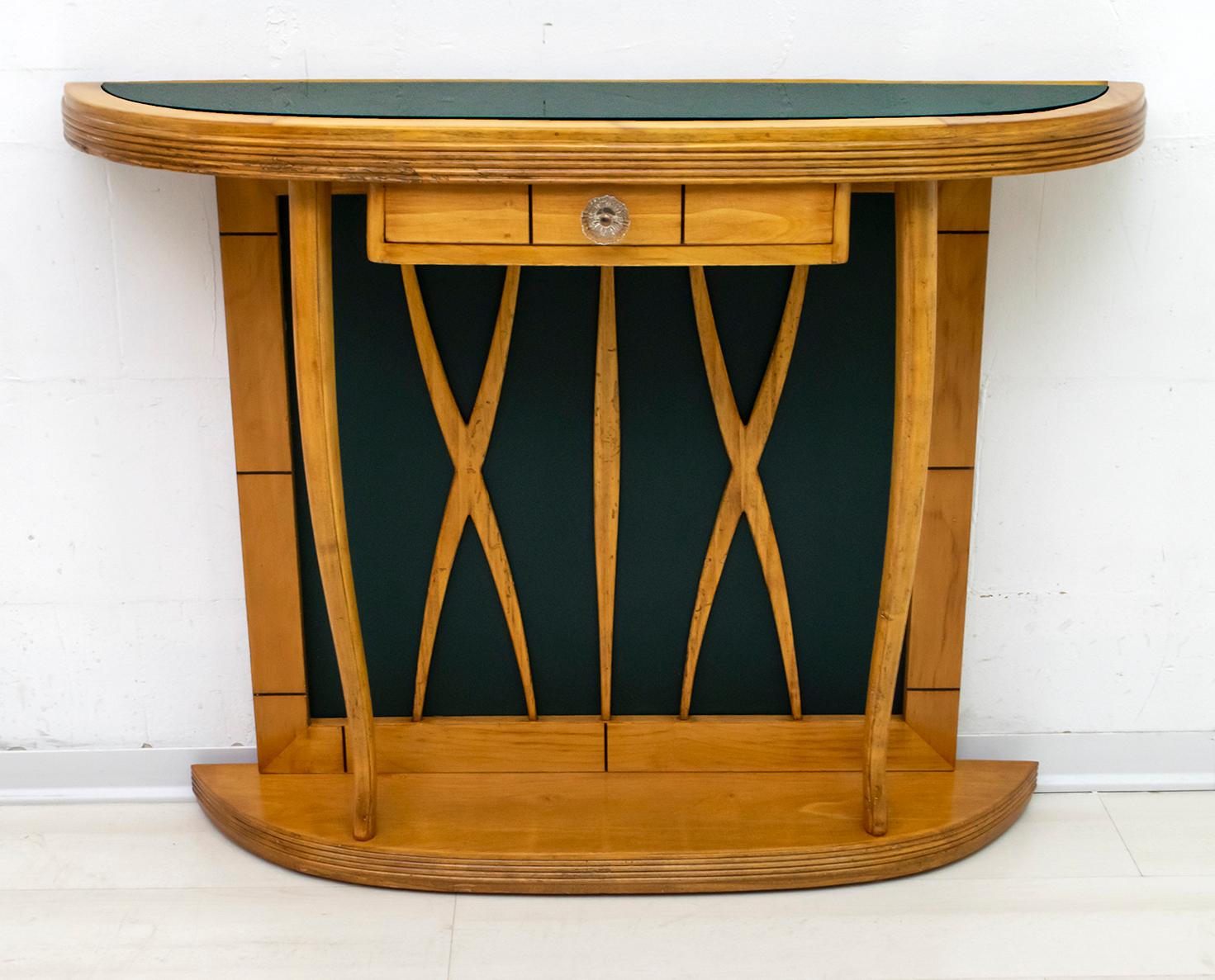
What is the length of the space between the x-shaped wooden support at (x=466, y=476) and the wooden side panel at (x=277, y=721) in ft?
0.56

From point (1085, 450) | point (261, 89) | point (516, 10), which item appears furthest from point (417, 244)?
point (1085, 450)

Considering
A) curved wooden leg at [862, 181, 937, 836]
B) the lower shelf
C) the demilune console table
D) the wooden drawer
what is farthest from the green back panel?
the wooden drawer

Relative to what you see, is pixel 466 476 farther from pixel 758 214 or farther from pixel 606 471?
pixel 758 214

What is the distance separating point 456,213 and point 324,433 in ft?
1.06

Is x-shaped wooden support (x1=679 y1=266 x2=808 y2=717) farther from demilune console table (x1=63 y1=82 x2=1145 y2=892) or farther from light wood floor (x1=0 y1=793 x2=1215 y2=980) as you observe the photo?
light wood floor (x1=0 y1=793 x2=1215 y2=980)

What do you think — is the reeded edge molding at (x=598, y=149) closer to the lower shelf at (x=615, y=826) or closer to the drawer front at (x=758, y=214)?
the drawer front at (x=758, y=214)

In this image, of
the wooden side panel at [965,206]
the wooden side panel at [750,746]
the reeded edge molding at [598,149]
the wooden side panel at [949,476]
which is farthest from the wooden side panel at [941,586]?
the reeded edge molding at [598,149]

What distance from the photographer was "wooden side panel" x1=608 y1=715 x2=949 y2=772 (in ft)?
6.59

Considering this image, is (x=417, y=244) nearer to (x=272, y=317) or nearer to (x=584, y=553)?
(x=272, y=317)

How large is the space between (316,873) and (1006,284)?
1.25 metres

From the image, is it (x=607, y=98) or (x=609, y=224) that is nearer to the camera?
(x=609, y=224)

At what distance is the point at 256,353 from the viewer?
1.85 m

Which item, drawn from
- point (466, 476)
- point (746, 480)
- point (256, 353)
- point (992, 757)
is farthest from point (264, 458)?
point (992, 757)

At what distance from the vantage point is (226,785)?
1974 mm
